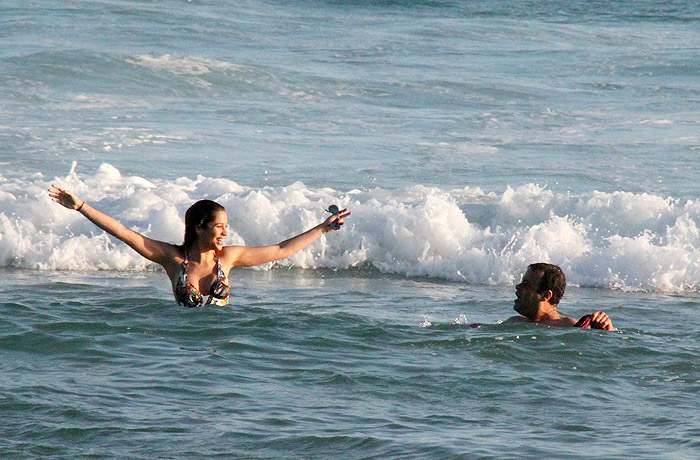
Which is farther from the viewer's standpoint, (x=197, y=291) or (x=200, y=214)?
(x=197, y=291)

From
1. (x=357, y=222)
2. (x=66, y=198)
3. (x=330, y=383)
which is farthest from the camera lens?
(x=357, y=222)

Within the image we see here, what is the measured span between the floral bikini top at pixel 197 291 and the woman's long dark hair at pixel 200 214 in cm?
27

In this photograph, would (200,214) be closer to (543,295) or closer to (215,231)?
(215,231)

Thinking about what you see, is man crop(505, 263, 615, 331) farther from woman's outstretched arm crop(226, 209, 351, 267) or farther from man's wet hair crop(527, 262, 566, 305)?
woman's outstretched arm crop(226, 209, 351, 267)

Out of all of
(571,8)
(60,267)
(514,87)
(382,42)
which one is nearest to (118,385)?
(60,267)

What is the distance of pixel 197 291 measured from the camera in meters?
8.31

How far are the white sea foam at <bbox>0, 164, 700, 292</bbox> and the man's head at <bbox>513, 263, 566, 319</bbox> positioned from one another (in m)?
3.41

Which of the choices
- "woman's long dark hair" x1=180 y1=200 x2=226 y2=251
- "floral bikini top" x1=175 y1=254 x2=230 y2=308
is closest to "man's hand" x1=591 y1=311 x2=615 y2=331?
"floral bikini top" x1=175 y1=254 x2=230 y2=308

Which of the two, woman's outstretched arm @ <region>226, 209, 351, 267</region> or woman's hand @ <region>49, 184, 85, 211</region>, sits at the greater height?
woman's hand @ <region>49, 184, 85, 211</region>

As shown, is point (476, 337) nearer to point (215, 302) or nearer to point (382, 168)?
point (215, 302)

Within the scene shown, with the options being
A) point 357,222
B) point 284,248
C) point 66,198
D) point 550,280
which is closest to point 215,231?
point 284,248

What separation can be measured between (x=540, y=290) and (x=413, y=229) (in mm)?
4624

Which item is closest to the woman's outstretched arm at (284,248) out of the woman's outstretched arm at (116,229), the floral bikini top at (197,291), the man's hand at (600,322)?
the floral bikini top at (197,291)

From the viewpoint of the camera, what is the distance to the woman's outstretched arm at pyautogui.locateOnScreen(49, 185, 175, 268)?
7.17 metres
